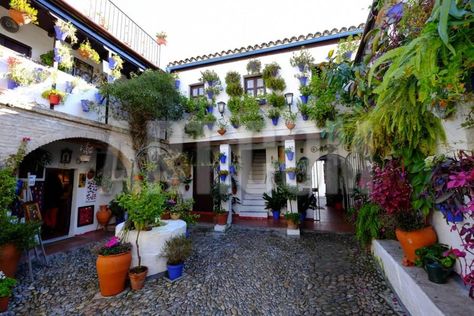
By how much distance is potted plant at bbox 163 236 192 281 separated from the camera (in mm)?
3957

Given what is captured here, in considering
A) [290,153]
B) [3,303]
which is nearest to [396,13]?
[290,153]

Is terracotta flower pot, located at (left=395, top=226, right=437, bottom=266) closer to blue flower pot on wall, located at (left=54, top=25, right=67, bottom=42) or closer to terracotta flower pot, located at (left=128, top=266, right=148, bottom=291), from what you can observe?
terracotta flower pot, located at (left=128, top=266, right=148, bottom=291)

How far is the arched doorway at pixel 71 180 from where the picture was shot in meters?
6.27

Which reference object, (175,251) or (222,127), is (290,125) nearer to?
(222,127)

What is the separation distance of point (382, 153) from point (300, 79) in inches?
172

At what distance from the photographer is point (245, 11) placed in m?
7.09

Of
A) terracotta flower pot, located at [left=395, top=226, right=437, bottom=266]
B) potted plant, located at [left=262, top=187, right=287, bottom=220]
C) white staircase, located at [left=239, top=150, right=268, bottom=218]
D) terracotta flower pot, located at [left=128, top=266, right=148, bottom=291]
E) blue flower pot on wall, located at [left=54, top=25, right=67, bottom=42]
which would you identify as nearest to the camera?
terracotta flower pot, located at [left=395, top=226, right=437, bottom=266]

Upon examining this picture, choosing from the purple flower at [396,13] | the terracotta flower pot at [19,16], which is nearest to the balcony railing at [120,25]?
the terracotta flower pot at [19,16]

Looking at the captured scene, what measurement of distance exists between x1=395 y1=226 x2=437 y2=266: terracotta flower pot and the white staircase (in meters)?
6.03

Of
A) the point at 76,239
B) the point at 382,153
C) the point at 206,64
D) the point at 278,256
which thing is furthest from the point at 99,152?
the point at 382,153

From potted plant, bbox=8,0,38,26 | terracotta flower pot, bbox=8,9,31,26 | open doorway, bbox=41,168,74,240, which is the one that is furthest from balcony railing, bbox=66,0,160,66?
open doorway, bbox=41,168,74,240

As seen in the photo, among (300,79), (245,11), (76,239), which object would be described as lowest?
(76,239)

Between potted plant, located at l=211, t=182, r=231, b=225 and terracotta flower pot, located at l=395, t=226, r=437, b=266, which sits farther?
potted plant, located at l=211, t=182, r=231, b=225

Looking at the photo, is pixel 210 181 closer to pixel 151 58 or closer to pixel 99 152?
pixel 99 152
